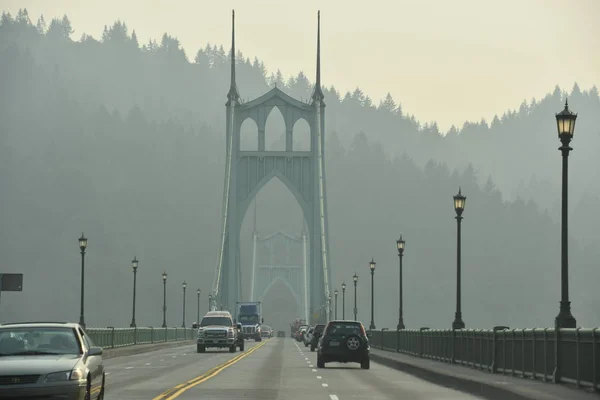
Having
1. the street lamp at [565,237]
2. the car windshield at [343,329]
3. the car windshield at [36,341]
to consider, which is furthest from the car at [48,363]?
the car windshield at [343,329]

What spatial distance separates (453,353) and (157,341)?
157 ft

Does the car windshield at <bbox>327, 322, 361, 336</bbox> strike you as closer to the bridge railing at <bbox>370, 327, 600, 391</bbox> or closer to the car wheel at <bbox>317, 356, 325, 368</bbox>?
the car wheel at <bbox>317, 356, 325, 368</bbox>

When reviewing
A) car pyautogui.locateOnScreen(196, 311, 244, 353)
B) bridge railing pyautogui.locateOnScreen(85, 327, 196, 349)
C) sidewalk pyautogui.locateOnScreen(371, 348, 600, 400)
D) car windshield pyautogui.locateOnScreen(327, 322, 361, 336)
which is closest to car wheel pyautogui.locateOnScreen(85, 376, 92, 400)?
sidewalk pyautogui.locateOnScreen(371, 348, 600, 400)

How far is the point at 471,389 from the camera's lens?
1177 inches

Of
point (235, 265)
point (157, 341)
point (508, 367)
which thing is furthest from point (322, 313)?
point (508, 367)

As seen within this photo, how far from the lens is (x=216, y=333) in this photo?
68.2 m

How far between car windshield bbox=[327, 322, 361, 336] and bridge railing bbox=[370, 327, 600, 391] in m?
2.96

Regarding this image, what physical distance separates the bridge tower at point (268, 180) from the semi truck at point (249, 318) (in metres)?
1.27

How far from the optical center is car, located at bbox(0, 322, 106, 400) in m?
19.6

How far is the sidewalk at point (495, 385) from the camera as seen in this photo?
77.5ft

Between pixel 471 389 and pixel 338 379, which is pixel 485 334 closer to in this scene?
pixel 338 379

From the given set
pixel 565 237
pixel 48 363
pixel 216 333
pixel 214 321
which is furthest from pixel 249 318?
pixel 48 363

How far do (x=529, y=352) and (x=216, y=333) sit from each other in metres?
38.6

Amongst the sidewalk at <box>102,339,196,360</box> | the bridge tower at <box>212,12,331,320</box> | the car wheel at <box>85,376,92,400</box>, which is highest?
the bridge tower at <box>212,12,331,320</box>
